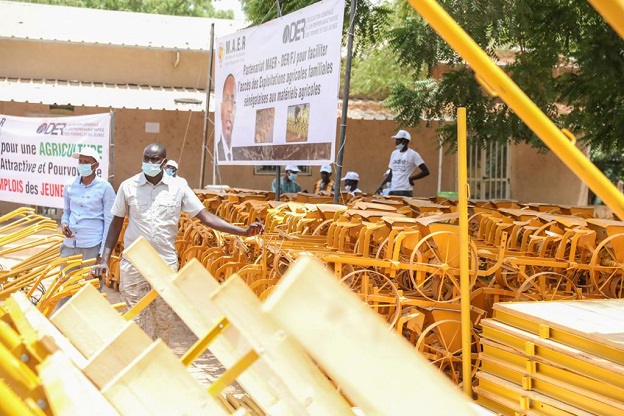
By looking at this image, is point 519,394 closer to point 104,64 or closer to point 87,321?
point 87,321

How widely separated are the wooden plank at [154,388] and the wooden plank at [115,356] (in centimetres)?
25

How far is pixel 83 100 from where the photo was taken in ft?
62.7

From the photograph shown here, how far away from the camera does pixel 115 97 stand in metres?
19.6

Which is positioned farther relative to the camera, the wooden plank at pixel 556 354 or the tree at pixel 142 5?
the tree at pixel 142 5

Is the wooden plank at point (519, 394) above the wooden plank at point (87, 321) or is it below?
below

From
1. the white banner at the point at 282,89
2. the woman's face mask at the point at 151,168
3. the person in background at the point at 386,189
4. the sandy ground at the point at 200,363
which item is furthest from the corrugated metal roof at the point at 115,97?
the woman's face mask at the point at 151,168

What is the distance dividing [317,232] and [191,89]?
1369 centimetres

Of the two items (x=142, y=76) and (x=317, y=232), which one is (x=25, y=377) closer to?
(x=317, y=232)

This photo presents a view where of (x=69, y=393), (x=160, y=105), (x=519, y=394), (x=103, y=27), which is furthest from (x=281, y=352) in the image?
(x=103, y=27)

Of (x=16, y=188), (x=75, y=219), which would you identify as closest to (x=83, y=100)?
(x=16, y=188)

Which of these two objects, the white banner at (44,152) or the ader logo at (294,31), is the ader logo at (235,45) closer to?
the ader logo at (294,31)

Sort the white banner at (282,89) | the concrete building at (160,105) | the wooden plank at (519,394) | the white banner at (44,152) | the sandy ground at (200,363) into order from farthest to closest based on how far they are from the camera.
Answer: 1. the concrete building at (160,105)
2. the white banner at (44,152)
3. the white banner at (282,89)
4. the sandy ground at (200,363)
5. the wooden plank at (519,394)

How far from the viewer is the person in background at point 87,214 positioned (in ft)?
27.4

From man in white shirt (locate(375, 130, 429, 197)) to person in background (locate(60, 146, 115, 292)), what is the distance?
5772mm
